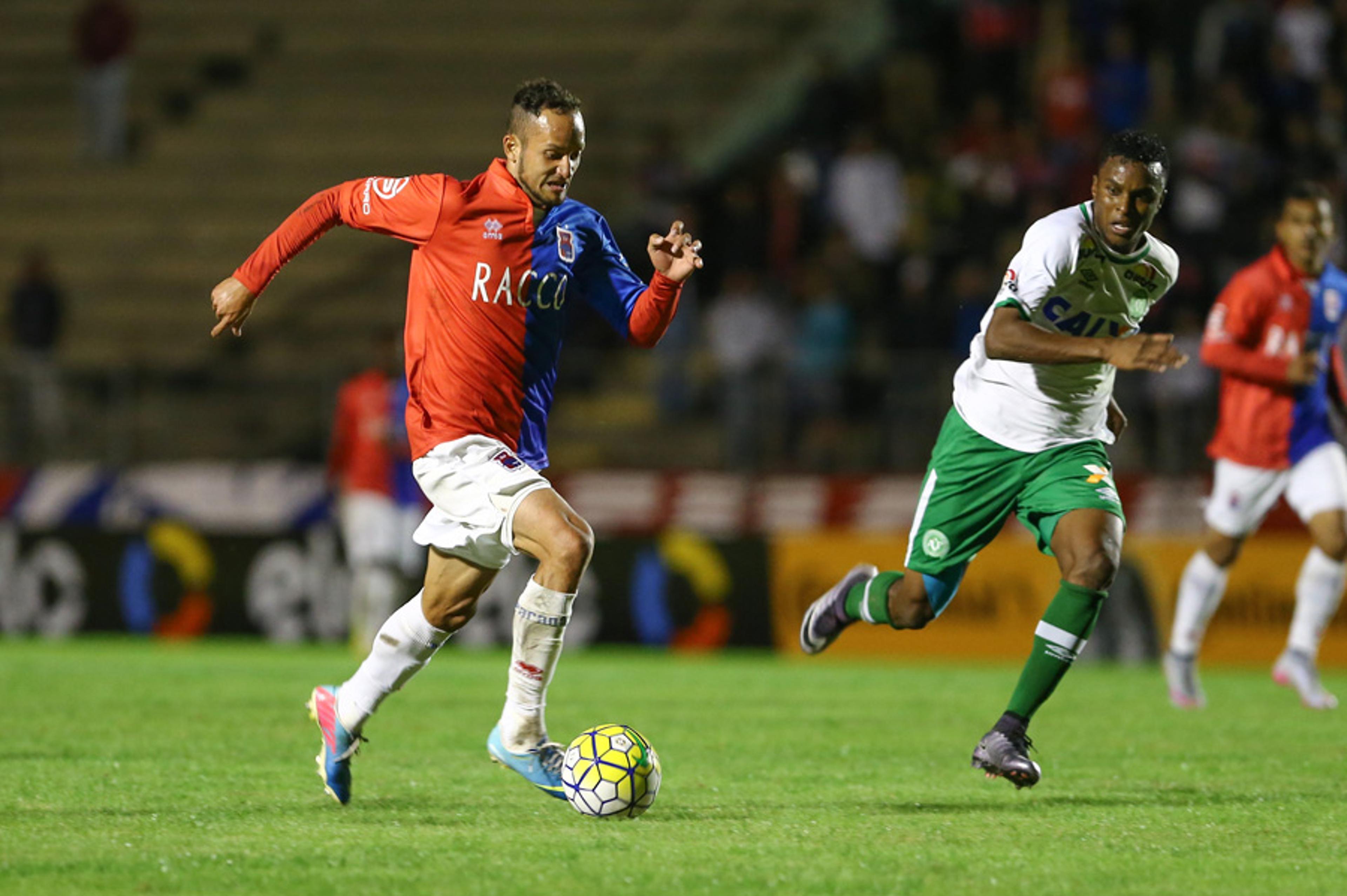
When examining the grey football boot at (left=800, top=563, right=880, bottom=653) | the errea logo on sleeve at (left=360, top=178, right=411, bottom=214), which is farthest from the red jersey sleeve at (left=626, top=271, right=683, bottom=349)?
the grey football boot at (left=800, top=563, right=880, bottom=653)

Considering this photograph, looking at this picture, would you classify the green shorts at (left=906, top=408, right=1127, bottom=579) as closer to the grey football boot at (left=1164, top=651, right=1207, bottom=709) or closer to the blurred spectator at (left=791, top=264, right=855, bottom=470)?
the grey football boot at (left=1164, top=651, right=1207, bottom=709)

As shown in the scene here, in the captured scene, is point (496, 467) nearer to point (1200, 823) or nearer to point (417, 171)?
point (1200, 823)

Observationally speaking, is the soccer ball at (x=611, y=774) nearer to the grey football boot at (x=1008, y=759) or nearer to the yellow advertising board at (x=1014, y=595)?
the grey football boot at (x=1008, y=759)

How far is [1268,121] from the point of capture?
18203 millimetres

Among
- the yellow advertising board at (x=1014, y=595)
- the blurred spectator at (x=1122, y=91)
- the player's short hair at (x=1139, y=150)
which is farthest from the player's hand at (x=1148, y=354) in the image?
the blurred spectator at (x=1122, y=91)

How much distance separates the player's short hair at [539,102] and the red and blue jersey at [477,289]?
215 millimetres

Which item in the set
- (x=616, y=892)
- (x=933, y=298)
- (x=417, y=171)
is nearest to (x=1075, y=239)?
(x=616, y=892)

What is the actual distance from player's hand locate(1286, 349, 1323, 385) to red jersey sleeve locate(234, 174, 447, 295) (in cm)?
529

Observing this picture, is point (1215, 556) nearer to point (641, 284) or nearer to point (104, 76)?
point (641, 284)

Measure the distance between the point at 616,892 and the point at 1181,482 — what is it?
11410 millimetres

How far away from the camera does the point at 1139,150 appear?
7.06 meters

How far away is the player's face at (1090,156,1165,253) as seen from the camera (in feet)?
23.0

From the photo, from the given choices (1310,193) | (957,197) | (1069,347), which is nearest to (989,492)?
(1069,347)

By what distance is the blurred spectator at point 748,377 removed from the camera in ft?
54.3
